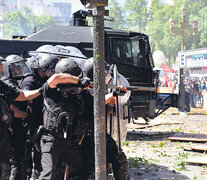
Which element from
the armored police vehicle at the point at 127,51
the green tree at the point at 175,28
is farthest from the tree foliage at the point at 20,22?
the armored police vehicle at the point at 127,51

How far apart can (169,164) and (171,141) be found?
2.87m

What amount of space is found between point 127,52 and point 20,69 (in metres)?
5.54

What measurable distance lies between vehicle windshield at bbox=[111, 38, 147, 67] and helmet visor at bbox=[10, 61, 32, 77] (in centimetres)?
500

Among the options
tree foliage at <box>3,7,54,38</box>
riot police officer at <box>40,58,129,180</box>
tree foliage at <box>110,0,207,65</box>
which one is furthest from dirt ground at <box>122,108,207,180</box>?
tree foliage at <box>3,7,54,38</box>

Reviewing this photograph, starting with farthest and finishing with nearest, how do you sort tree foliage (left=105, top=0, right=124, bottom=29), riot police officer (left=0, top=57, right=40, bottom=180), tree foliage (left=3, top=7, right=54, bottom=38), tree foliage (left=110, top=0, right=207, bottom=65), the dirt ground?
tree foliage (left=3, top=7, right=54, bottom=38)
tree foliage (left=105, top=0, right=124, bottom=29)
tree foliage (left=110, top=0, right=207, bottom=65)
the dirt ground
riot police officer (left=0, top=57, right=40, bottom=180)

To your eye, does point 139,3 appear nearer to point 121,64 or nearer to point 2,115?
point 121,64

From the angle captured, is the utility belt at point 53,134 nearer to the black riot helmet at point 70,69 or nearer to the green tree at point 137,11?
the black riot helmet at point 70,69

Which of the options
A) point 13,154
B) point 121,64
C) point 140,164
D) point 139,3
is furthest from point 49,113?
point 139,3

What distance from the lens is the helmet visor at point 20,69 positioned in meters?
5.02

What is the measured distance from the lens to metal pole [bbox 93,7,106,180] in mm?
2830

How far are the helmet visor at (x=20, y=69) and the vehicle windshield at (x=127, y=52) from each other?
16.4ft

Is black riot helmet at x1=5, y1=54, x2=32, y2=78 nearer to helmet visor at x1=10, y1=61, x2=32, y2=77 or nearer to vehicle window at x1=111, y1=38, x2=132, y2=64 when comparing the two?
helmet visor at x1=10, y1=61, x2=32, y2=77

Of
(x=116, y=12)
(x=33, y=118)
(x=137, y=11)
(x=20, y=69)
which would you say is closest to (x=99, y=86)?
(x=33, y=118)

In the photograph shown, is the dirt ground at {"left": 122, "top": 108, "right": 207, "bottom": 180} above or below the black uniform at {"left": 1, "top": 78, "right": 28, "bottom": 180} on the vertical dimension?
below
